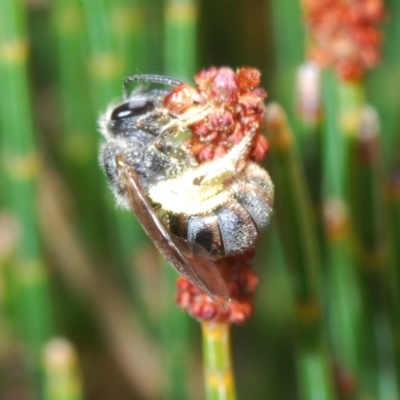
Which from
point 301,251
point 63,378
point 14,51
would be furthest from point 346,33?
point 63,378

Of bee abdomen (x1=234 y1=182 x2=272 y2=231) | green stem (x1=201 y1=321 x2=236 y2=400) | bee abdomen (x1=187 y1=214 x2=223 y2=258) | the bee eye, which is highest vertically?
the bee eye

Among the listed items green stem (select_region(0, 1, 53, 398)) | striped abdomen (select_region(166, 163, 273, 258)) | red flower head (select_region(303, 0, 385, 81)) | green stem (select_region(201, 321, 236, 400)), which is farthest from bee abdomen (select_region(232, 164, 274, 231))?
green stem (select_region(0, 1, 53, 398))

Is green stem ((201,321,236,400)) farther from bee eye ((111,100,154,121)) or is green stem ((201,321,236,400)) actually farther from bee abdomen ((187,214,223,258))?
bee eye ((111,100,154,121))

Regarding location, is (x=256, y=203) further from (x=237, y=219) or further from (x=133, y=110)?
(x=133, y=110)

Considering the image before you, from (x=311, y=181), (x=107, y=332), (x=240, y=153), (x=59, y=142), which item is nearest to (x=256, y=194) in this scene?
(x=240, y=153)

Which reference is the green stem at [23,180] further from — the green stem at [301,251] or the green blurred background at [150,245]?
the green stem at [301,251]
